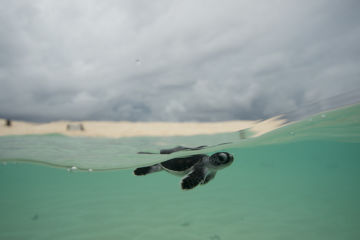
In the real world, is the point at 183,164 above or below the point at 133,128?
below

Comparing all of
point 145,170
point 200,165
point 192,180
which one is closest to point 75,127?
point 145,170

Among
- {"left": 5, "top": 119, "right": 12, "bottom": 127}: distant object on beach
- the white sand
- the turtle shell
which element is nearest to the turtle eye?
the turtle shell

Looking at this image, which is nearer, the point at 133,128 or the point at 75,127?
the point at 75,127

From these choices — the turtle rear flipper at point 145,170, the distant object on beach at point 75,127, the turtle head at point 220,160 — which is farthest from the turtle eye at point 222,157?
the distant object on beach at point 75,127

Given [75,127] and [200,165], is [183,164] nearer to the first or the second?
[200,165]

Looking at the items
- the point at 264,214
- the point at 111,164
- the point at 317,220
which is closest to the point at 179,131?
the point at 264,214

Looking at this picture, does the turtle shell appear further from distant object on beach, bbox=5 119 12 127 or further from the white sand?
distant object on beach, bbox=5 119 12 127

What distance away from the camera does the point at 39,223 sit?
10.0 m

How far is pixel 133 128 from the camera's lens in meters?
11.4

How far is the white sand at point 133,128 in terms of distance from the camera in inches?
422

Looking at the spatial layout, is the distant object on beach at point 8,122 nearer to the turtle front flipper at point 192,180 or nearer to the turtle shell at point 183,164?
the turtle shell at point 183,164

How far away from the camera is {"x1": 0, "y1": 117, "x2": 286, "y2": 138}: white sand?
422 inches

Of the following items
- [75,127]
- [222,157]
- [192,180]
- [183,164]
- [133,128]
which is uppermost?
[75,127]

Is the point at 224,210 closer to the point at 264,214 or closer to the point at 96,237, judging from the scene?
the point at 264,214
